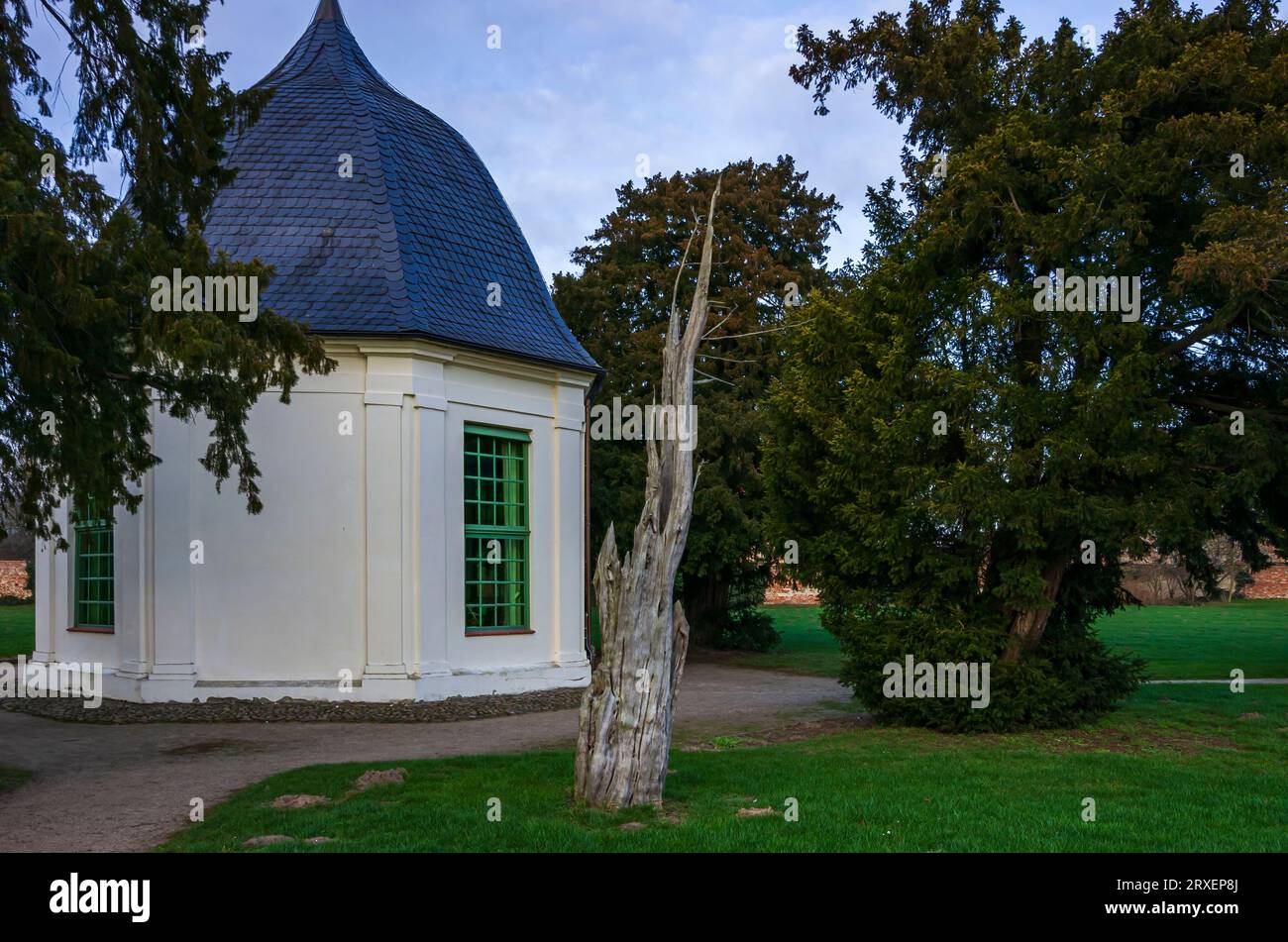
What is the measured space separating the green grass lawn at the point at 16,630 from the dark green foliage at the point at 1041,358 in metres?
19.9

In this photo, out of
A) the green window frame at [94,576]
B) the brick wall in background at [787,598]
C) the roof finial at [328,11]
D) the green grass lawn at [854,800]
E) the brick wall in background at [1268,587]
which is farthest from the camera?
the brick wall in background at [1268,587]

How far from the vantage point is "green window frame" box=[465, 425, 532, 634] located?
664 inches

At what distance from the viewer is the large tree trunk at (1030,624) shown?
12273mm

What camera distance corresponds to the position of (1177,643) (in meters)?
27.0

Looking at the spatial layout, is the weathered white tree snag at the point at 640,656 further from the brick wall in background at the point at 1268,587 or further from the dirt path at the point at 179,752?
the brick wall in background at the point at 1268,587

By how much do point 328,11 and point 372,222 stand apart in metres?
5.67

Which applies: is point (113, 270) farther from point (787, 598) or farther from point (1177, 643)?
point (787, 598)

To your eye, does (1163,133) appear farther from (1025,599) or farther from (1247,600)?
(1247,600)

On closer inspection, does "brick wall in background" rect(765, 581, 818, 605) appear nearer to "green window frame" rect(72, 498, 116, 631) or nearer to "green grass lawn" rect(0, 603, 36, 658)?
"green grass lawn" rect(0, 603, 36, 658)

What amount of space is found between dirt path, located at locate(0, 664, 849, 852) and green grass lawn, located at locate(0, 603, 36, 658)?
40.0ft

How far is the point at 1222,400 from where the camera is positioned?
42.3ft

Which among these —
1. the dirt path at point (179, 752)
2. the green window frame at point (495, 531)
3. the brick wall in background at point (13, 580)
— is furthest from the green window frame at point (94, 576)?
the brick wall in background at point (13, 580)

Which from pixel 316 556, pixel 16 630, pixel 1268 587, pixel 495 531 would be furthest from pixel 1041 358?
pixel 1268 587

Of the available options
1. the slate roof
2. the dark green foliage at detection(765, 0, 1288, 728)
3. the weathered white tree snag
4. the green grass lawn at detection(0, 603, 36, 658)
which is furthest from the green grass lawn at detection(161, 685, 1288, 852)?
the green grass lawn at detection(0, 603, 36, 658)
